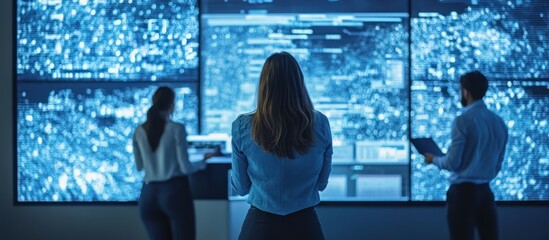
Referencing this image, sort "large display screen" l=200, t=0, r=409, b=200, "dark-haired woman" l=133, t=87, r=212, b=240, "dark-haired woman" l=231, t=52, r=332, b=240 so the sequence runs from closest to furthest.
Answer: "dark-haired woman" l=231, t=52, r=332, b=240 → "dark-haired woman" l=133, t=87, r=212, b=240 → "large display screen" l=200, t=0, r=409, b=200

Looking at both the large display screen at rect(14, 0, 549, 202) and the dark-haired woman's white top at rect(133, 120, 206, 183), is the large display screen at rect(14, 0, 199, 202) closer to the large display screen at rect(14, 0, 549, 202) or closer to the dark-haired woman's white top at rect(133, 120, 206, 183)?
the large display screen at rect(14, 0, 549, 202)

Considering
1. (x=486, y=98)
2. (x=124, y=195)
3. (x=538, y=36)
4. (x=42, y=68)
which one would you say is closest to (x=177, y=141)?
(x=124, y=195)

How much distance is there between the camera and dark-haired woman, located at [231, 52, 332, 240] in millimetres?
2916

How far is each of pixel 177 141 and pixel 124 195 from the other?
5.29 feet

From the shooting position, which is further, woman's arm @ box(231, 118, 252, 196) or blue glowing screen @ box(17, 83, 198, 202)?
blue glowing screen @ box(17, 83, 198, 202)

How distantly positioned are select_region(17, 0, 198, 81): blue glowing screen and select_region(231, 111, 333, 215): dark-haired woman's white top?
11.2 feet

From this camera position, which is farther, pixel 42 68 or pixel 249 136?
pixel 42 68

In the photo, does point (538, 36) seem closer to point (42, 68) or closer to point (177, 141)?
point (177, 141)

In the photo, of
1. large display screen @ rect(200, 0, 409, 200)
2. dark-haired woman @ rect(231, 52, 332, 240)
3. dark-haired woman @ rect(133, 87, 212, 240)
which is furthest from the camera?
large display screen @ rect(200, 0, 409, 200)

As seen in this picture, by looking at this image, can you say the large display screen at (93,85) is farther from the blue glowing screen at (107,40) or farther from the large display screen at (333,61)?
the large display screen at (333,61)

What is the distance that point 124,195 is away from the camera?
639 cm

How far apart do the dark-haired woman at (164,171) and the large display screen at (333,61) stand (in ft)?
4.18

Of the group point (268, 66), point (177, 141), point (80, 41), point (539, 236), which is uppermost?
point (80, 41)

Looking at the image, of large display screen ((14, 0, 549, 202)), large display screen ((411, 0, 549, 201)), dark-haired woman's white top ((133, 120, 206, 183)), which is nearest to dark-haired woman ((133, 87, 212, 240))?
dark-haired woman's white top ((133, 120, 206, 183))
